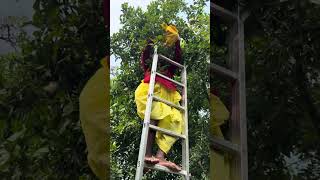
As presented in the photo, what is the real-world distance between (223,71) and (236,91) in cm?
10

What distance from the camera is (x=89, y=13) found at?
255 cm

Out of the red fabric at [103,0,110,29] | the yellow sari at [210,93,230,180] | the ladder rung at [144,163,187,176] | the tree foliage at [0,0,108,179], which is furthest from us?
the tree foliage at [0,0,108,179]

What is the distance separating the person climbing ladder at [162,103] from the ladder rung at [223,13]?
0.27 m

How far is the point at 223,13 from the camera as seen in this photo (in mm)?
2418

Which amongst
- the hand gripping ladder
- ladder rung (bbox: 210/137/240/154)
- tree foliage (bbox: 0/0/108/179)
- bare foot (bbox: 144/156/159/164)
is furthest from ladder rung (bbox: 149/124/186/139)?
tree foliage (bbox: 0/0/108/179)

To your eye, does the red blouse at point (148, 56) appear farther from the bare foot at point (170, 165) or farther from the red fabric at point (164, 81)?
the bare foot at point (170, 165)

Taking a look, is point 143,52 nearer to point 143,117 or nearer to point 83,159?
point 143,117

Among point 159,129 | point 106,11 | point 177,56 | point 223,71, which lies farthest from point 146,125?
Result: point 106,11

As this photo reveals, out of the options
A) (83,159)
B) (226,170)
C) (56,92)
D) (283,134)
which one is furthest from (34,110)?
(283,134)

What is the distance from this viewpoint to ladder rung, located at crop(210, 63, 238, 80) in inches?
93.0

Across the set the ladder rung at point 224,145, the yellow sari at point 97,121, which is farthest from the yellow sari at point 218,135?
the yellow sari at point 97,121

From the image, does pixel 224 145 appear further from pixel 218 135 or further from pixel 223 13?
pixel 223 13

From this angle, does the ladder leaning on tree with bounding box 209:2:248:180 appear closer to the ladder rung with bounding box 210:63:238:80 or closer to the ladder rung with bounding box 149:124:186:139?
the ladder rung with bounding box 210:63:238:80

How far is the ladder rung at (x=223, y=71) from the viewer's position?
2.36m
